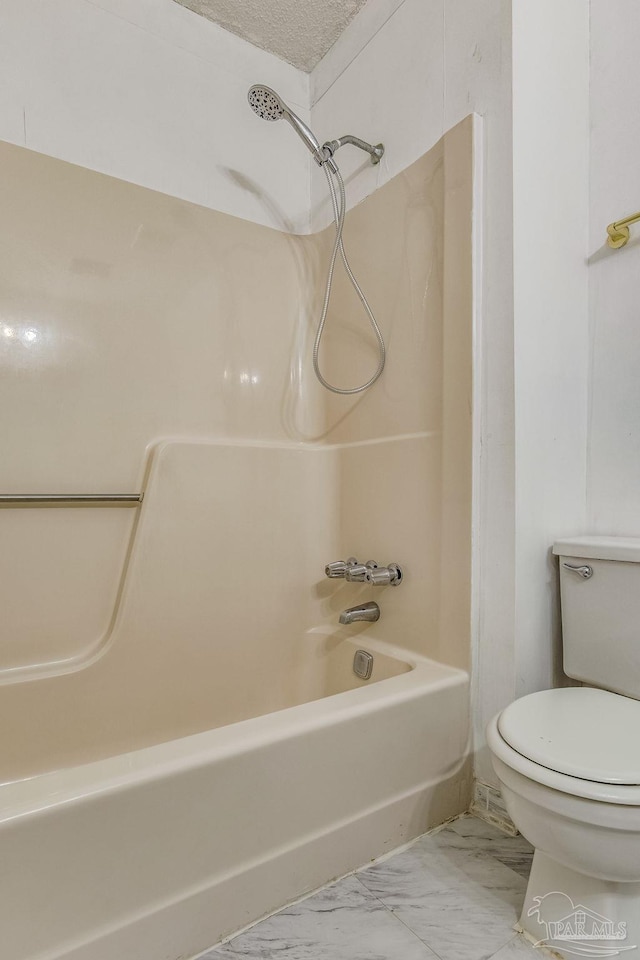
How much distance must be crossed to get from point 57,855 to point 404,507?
109 centimetres

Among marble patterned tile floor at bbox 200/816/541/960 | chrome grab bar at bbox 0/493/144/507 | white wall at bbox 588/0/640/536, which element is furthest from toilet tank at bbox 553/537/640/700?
chrome grab bar at bbox 0/493/144/507

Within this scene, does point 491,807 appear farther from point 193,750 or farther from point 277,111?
point 277,111

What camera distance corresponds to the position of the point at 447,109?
1.42 m

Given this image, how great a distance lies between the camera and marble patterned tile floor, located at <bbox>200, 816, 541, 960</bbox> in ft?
2.96

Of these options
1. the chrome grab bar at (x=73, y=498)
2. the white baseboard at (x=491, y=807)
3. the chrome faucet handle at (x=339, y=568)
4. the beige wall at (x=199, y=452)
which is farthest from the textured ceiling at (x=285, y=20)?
the white baseboard at (x=491, y=807)

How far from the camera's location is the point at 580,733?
90cm

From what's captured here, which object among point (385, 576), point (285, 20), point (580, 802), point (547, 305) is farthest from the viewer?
point (285, 20)

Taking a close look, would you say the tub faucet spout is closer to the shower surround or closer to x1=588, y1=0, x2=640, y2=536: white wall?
the shower surround

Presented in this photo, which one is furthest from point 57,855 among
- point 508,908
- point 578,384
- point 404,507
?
point 578,384

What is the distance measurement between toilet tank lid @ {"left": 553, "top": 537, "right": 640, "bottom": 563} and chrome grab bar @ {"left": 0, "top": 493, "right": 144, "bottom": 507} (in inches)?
43.5

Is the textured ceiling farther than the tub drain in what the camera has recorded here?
Yes

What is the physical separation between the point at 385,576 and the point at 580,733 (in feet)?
2.21

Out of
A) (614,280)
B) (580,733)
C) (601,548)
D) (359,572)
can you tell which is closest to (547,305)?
(614,280)

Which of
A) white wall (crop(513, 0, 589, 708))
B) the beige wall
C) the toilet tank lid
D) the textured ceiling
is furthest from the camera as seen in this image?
the textured ceiling
